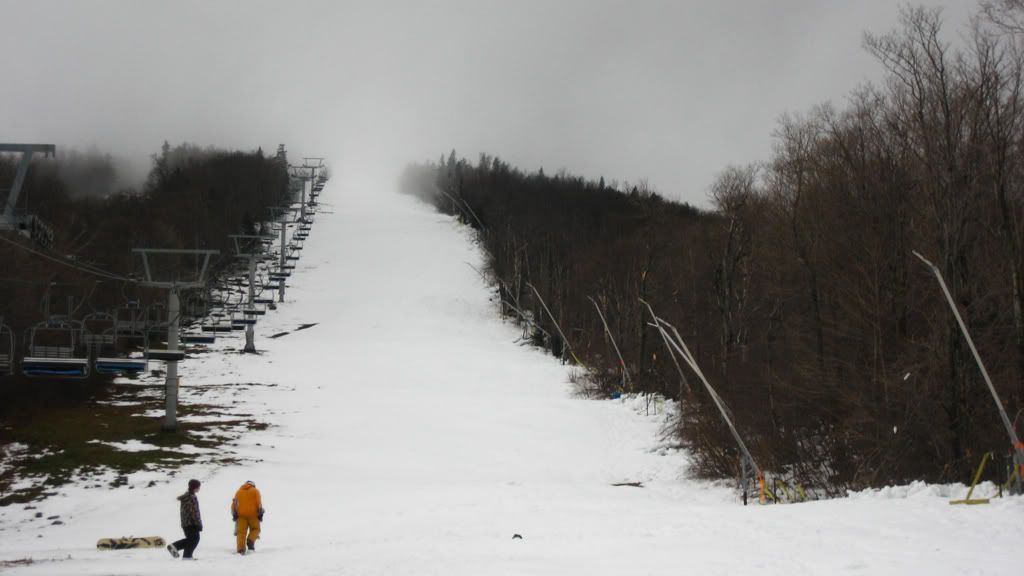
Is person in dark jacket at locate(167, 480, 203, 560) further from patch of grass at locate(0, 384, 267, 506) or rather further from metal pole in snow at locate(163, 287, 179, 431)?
metal pole in snow at locate(163, 287, 179, 431)

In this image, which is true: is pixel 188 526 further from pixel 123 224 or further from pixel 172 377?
pixel 123 224

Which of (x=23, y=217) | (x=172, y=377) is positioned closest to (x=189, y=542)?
(x=23, y=217)

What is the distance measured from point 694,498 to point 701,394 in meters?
8.73

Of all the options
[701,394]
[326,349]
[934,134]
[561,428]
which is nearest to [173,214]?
[326,349]

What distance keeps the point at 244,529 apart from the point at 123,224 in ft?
200

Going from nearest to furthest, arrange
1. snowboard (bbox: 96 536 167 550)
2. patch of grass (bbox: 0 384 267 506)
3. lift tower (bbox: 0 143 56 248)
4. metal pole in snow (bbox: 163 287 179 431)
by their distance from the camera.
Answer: snowboard (bbox: 96 536 167 550) < lift tower (bbox: 0 143 56 248) < patch of grass (bbox: 0 384 267 506) < metal pole in snow (bbox: 163 287 179 431)

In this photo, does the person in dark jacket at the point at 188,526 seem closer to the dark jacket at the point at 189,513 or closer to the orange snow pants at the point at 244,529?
the dark jacket at the point at 189,513

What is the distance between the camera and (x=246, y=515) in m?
15.7

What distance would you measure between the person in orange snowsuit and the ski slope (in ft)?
1.28

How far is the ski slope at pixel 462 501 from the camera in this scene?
1241cm

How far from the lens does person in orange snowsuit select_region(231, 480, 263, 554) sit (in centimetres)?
1559

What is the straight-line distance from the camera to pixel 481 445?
111 feet

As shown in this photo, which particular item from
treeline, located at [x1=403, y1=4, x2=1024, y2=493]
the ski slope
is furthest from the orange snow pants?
treeline, located at [x1=403, y1=4, x2=1024, y2=493]

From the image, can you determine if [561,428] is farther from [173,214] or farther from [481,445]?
[173,214]
